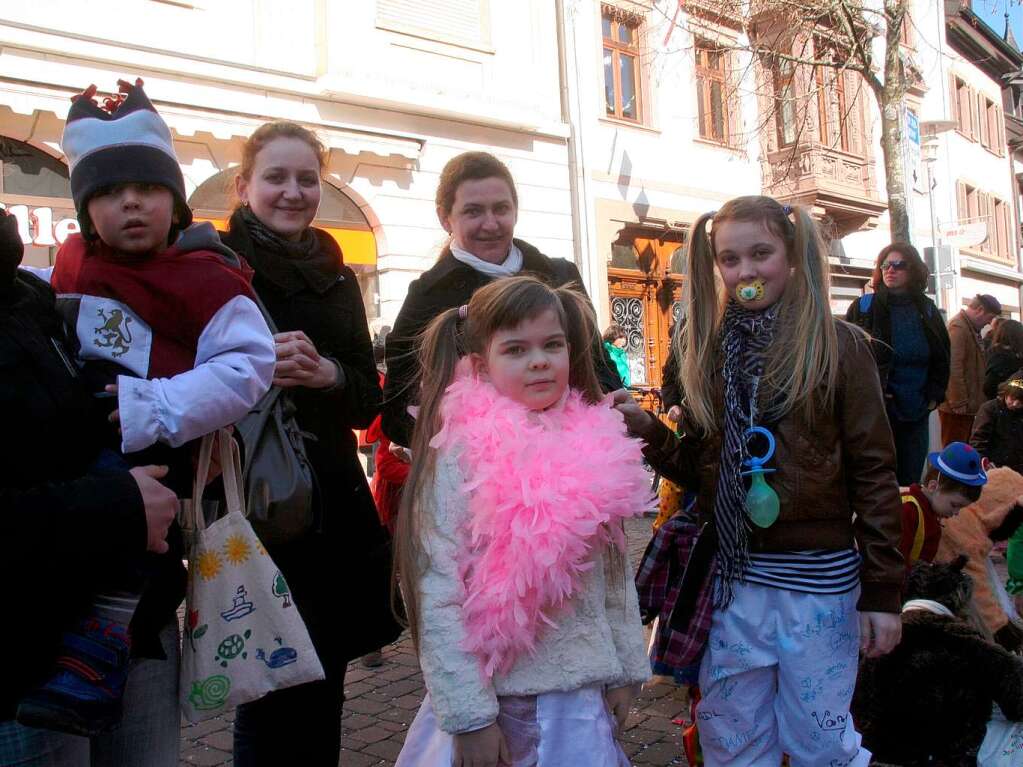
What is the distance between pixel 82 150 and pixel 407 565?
106 centimetres

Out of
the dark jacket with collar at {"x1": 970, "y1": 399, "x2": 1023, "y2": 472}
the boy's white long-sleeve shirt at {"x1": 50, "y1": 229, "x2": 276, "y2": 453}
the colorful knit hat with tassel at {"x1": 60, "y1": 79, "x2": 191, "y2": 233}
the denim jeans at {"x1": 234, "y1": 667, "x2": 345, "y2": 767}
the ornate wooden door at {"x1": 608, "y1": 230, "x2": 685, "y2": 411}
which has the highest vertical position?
the ornate wooden door at {"x1": 608, "y1": 230, "x2": 685, "y2": 411}

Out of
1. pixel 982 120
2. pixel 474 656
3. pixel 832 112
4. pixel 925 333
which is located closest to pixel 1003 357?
pixel 925 333

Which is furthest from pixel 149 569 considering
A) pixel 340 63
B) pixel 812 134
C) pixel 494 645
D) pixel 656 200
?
pixel 812 134

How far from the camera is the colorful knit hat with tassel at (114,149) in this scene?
66.5 inches

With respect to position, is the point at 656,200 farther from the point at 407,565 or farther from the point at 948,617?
the point at 407,565

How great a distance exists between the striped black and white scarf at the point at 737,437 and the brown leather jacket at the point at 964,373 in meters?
6.18

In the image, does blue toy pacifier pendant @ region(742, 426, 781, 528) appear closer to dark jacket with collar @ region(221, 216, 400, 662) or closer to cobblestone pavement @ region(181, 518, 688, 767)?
dark jacket with collar @ region(221, 216, 400, 662)

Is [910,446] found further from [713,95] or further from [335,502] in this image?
[713,95]

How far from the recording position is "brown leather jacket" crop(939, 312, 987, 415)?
7.78 metres

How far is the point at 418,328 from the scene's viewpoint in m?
2.59

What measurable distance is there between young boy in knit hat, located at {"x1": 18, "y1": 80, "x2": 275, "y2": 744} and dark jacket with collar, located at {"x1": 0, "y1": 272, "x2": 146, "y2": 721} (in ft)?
0.30

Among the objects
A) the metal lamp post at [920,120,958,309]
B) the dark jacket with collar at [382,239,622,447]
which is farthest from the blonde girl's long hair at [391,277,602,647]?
the metal lamp post at [920,120,958,309]

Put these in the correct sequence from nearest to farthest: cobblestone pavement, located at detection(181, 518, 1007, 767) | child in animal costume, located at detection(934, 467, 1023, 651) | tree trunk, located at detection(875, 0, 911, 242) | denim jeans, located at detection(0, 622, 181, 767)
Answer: denim jeans, located at detection(0, 622, 181, 767) → cobblestone pavement, located at detection(181, 518, 1007, 767) → child in animal costume, located at detection(934, 467, 1023, 651) → tree trunk, located at detection(875, 0, 911, 242)

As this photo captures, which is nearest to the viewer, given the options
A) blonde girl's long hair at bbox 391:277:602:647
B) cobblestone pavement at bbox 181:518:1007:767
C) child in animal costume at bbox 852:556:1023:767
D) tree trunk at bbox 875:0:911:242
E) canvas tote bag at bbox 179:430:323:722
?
canvas tote bag at bbox 179:430:323:722
